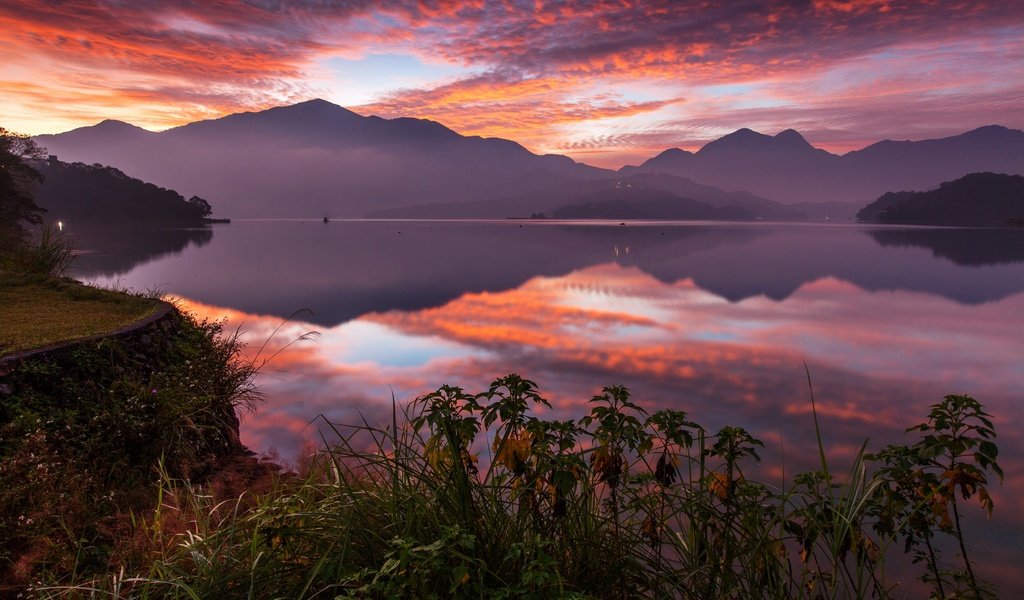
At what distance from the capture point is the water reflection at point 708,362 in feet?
39.2

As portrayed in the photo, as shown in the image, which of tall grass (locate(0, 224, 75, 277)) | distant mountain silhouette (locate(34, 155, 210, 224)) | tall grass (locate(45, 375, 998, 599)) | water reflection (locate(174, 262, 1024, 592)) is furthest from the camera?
distant mountain silhouette (locate(34, 155, 210, 224))

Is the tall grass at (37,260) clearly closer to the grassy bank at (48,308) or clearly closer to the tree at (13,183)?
the grassy bank at (48,308)

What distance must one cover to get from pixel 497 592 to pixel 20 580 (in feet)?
15.9

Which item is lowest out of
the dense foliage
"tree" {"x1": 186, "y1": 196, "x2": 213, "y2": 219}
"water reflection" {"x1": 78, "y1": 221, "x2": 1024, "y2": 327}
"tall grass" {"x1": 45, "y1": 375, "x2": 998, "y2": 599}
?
"water reflection" {"x1": 78, "y1": 221, "x2": 1024, "y2": 327}

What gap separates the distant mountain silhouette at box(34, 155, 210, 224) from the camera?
4791 inches

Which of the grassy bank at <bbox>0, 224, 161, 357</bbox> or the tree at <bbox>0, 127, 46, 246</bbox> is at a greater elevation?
the tree at <bbox>0, 127, 46, 246</bbox>

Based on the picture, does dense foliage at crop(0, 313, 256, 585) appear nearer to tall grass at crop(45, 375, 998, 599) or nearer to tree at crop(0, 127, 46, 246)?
tall grass at crop(45, 375, 998, 599)

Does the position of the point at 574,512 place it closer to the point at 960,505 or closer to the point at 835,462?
the point at 960,505

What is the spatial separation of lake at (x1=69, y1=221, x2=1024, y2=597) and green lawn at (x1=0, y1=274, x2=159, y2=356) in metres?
3.47

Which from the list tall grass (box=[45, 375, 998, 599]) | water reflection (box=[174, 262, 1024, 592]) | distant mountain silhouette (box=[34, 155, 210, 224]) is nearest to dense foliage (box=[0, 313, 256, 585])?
tall grass (box=[45, 375, 998, 599])

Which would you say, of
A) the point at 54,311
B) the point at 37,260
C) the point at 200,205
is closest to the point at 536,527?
the point at 54,311

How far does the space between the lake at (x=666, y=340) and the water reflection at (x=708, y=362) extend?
7 cm

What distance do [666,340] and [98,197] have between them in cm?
14729

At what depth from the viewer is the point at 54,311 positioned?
11703 mm
